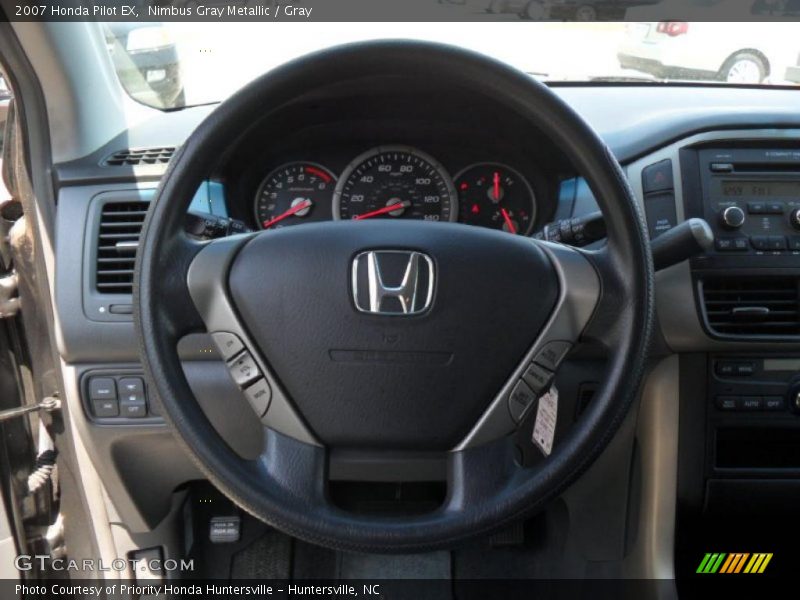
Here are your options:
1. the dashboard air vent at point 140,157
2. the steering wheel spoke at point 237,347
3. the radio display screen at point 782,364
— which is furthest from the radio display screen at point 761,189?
the dashboard air vent at point 140,157

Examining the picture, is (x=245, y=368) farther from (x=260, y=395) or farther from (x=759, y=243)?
(x=759, y=243)

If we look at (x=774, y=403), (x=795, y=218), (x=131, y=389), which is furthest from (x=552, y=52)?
(x=131, y=389)

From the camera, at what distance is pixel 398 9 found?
1668 mm

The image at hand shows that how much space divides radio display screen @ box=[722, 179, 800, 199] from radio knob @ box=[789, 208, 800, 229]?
0.04 meters

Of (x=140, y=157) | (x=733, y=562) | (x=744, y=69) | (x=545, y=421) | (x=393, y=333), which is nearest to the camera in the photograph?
(x=393, y=333)

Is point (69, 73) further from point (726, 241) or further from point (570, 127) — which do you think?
point (726, 241)

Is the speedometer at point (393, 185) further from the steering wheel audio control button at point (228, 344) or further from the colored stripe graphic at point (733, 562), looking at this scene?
the colored stripe graphic at point (733, 562)

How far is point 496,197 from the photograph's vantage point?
184cm

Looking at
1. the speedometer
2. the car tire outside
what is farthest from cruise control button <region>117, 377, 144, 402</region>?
the car tire outside

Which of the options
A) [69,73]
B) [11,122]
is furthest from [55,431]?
[69,73]

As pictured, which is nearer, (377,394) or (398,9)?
(377,394)

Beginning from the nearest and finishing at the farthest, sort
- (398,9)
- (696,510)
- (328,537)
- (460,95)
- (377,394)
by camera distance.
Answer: (328,537) → (377,394) → (460,95) → (398,9) → (696,510)

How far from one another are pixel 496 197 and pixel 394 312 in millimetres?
719

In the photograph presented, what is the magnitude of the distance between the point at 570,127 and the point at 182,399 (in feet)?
2.35
